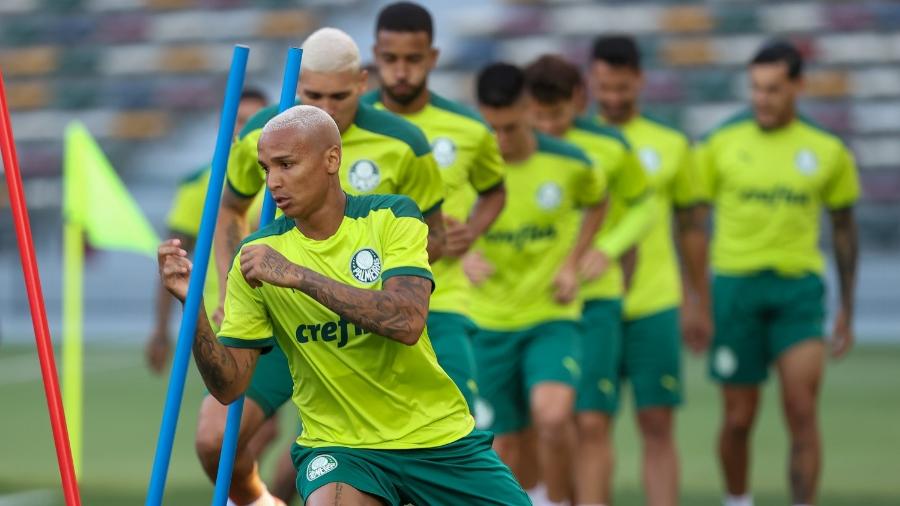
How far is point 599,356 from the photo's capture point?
8.90m

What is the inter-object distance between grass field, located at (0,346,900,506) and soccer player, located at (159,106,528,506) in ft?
15.3

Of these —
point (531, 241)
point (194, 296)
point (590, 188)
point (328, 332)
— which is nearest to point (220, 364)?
point (194, 296)

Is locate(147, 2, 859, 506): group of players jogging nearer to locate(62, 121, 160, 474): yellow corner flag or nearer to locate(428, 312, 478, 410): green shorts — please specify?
locate(428, 312, 478, 410): green shorts

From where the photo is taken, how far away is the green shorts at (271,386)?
21.2 feet

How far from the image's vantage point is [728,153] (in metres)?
9.41

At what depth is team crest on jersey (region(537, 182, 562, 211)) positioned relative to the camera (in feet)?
27.3

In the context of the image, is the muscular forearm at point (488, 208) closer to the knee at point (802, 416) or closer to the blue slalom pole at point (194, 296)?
the blue slalom pole at point (194, 296)

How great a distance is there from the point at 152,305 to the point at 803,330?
15.0m

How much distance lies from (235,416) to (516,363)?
317cm

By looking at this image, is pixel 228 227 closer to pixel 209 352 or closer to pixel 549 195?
pixel 209 352

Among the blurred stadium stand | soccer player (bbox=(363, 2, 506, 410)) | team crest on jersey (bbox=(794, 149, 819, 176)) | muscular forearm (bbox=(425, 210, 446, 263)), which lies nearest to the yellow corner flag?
team crest on jersey (bbox=(794, 149, 819, 176))

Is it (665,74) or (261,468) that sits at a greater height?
(665,74)

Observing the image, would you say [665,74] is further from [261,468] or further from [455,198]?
[455,198]

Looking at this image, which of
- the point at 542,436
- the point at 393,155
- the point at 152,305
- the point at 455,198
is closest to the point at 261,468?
the point at 542,436
